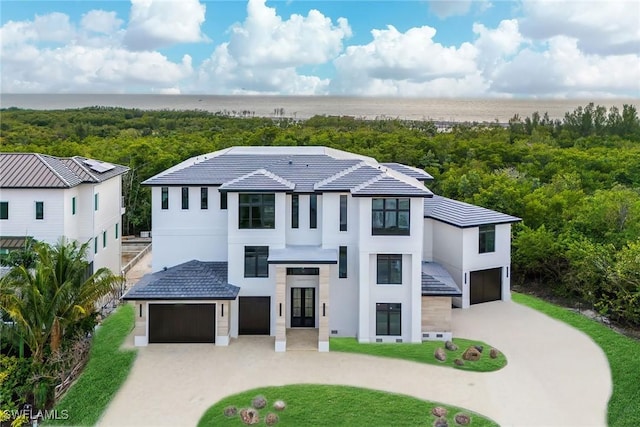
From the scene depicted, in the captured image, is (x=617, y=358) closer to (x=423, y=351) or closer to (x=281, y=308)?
(x=423, y=351)

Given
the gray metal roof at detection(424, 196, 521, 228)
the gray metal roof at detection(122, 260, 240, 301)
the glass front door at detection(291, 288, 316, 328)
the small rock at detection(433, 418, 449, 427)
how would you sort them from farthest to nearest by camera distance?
1. the gray metal roof at detection(424, 196, 521, 228)
2. the glass front door at detection(291, 288, 316, 328)
3. the gray metal roof at detection(122, 260, 240, 301)
4. the small rock at detection(433, 418, 449, 427)

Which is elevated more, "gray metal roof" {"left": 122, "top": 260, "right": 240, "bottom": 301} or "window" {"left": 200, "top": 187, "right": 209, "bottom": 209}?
"window" {"left": 200, "top": 187, "right": 209, "bottom": 209}

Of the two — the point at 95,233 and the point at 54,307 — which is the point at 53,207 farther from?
the point at 54,307

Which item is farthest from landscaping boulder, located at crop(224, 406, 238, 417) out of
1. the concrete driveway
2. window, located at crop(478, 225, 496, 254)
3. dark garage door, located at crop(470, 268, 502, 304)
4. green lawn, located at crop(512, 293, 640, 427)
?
window, located at crop(478, 225, 496, 254)

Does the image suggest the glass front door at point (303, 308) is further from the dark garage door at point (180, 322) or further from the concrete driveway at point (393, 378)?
the dark garage door at point (180, 322)

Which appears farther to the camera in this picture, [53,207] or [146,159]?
[146,159]

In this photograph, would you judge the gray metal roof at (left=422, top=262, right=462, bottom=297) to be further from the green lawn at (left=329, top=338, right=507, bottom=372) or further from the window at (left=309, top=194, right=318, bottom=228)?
the window at (left=309, top=194, right=318, bottom=228)

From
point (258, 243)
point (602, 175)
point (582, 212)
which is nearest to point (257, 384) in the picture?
point (258, 243)
